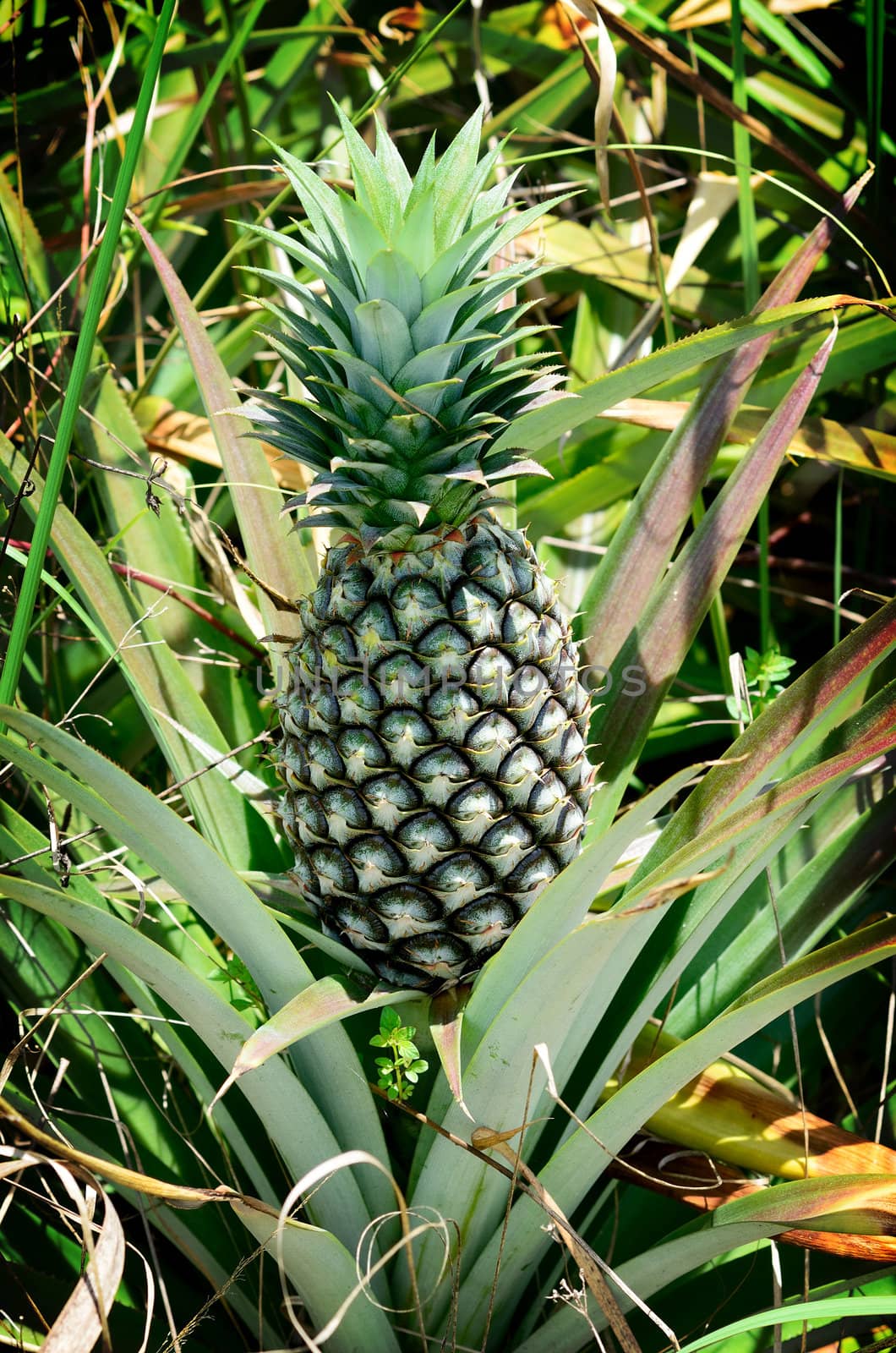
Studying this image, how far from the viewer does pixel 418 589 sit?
830 mm

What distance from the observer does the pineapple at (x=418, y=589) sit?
81 cm

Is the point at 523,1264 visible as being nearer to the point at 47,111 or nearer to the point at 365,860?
the point at 365,860

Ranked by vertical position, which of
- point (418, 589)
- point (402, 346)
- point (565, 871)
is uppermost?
point (402, 346)

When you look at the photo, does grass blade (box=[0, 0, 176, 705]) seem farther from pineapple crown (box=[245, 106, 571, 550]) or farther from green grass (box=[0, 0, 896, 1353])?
pineapple crown (box=[245, 106, 571, 550])

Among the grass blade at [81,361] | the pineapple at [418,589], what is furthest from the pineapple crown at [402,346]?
the grass blade at [81,361]

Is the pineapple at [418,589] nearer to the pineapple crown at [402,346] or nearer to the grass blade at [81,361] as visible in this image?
the pineapple crown at [402,346]

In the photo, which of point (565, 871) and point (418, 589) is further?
point (418, 589)

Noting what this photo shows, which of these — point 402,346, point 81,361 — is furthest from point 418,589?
point 81,361

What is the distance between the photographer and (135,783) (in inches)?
26.4

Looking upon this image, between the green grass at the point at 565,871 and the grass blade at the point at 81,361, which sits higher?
the grass blade at the point at 81,361

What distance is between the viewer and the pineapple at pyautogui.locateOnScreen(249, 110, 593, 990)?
81 cm

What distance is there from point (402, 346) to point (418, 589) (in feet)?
0.65

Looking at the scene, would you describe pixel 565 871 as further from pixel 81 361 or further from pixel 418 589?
pixel 81 361

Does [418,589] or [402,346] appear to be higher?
[402,346]
